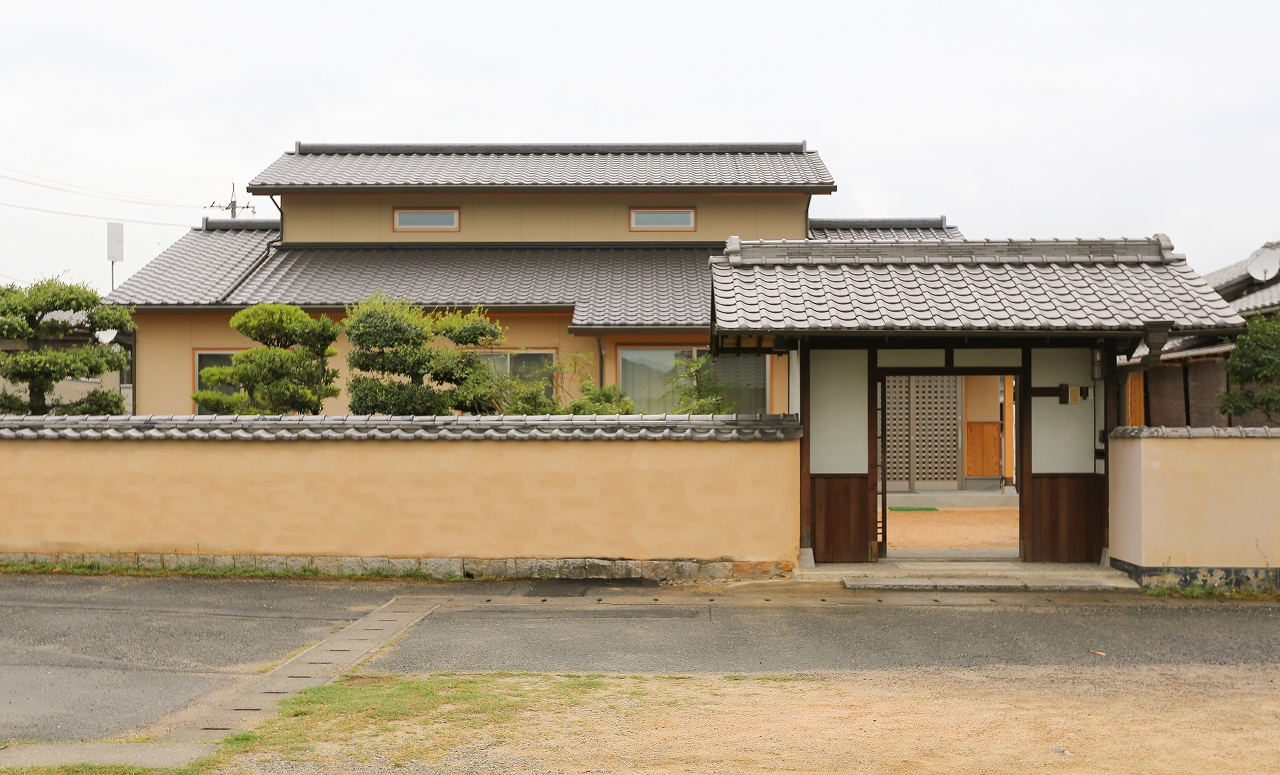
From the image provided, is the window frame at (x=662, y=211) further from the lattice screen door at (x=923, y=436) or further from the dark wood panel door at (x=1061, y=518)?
the dark wood panel door at (x=1061, y=518)

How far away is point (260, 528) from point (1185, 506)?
31.6ft

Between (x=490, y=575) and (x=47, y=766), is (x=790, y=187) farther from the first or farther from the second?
(x=47, y=766)

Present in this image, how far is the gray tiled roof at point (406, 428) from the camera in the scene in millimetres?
10055

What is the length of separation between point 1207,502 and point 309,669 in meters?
8.43

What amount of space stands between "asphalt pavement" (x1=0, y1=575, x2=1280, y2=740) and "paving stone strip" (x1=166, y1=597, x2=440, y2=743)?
0.58 ft

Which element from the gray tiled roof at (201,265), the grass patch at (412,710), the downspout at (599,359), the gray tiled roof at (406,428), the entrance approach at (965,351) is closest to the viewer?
the grass patch at (412,710)

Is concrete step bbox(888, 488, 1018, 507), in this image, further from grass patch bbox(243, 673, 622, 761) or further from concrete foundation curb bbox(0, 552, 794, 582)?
grass patch bbox(243, 673, 622, 761)

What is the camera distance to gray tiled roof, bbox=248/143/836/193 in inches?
696

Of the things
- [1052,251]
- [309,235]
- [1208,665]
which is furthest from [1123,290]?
[309,235]

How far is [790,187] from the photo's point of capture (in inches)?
689

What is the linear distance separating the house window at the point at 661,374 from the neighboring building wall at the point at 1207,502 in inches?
261

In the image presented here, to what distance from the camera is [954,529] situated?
13.9 m

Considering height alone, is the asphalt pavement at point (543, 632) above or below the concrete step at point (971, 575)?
below

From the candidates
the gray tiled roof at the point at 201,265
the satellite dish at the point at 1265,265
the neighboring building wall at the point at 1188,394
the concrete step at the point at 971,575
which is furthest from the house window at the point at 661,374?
the satellite dish at the point at 1265,265
